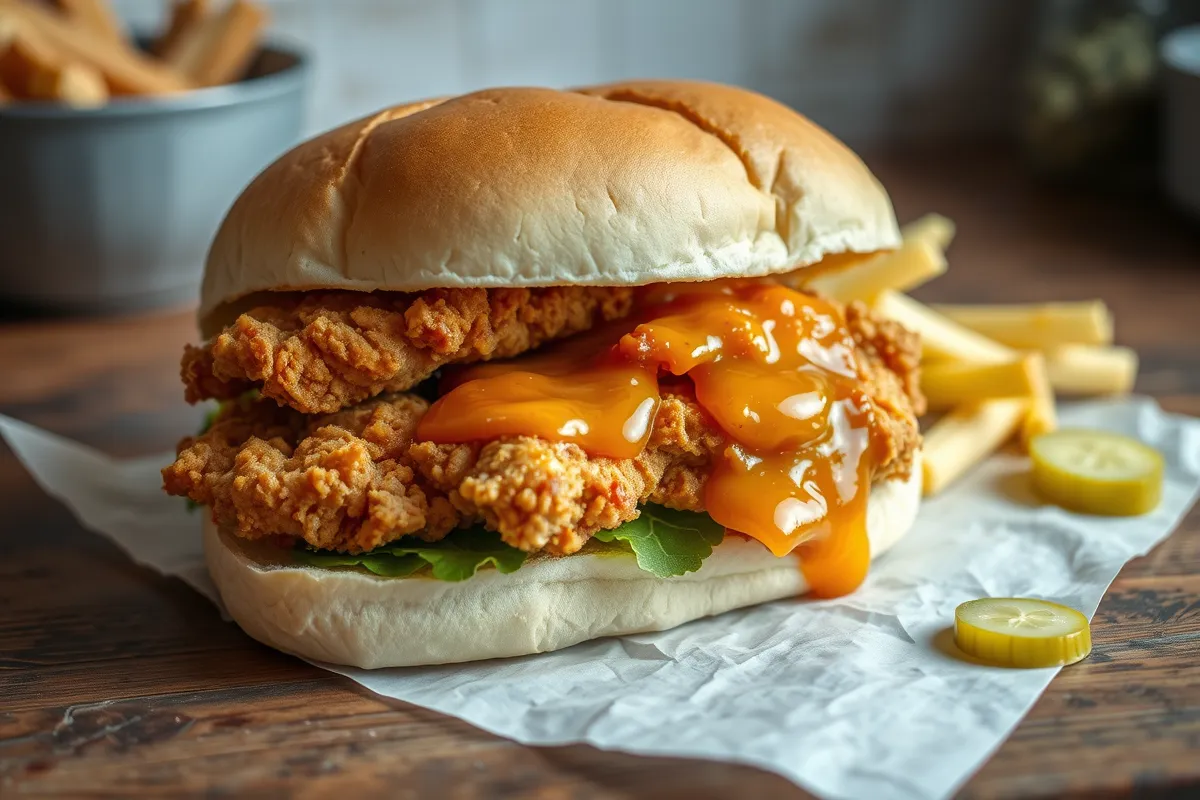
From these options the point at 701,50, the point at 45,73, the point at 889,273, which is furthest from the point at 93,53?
the point at 701,50

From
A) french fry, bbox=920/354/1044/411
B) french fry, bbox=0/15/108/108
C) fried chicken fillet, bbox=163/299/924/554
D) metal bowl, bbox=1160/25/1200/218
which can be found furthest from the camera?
metal bowl, bbox=1160/25/1200/218

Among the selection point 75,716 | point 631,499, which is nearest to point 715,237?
point 631,499

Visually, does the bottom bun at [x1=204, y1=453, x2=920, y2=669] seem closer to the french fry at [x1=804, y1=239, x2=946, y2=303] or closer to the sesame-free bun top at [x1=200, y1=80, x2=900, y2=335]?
the sesame-free bun top at [x1=200, y1=80, x2=900, y2=335]

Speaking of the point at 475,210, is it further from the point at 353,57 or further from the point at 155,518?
the point at 353,57

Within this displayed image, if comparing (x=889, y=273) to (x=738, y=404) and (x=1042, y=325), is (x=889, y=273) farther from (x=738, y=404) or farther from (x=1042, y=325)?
(x=738, y=404)

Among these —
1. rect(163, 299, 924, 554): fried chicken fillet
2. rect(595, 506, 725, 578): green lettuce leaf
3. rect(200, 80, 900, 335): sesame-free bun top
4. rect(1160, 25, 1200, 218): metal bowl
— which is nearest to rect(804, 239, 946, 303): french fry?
rect(200, 80, 900, 335): sesame-free bun top

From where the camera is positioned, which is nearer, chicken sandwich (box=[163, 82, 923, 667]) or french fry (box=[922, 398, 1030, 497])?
chicken sandwich (box=[163, 82, 923, 667])
